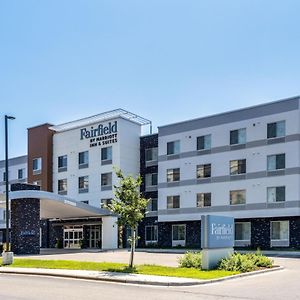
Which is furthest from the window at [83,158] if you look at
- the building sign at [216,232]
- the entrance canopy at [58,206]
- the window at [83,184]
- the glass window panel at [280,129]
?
the building sign at [216,232]

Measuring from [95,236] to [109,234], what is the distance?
3982mm

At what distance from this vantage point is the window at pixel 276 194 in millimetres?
39812

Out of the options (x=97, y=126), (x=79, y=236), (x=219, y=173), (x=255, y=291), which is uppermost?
(x=97, y=126)

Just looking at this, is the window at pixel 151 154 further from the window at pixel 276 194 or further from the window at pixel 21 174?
the window at pixel 21 174

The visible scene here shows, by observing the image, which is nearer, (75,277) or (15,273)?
(75,277)

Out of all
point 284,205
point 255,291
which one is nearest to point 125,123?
point 284,205

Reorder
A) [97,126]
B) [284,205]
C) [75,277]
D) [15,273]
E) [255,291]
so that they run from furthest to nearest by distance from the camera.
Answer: [97,126], [284,205], [15,273], [75,277], [255,291]

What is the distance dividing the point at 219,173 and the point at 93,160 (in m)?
15.1

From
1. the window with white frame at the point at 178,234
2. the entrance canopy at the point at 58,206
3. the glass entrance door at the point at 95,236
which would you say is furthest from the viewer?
the glass entrance door at the point at 95,236

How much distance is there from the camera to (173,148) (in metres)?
47.8

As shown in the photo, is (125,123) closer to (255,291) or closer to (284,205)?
(284,205)

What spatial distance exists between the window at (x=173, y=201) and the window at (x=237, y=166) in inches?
259

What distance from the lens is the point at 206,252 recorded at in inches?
811

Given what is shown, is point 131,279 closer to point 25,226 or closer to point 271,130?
point 25,226
